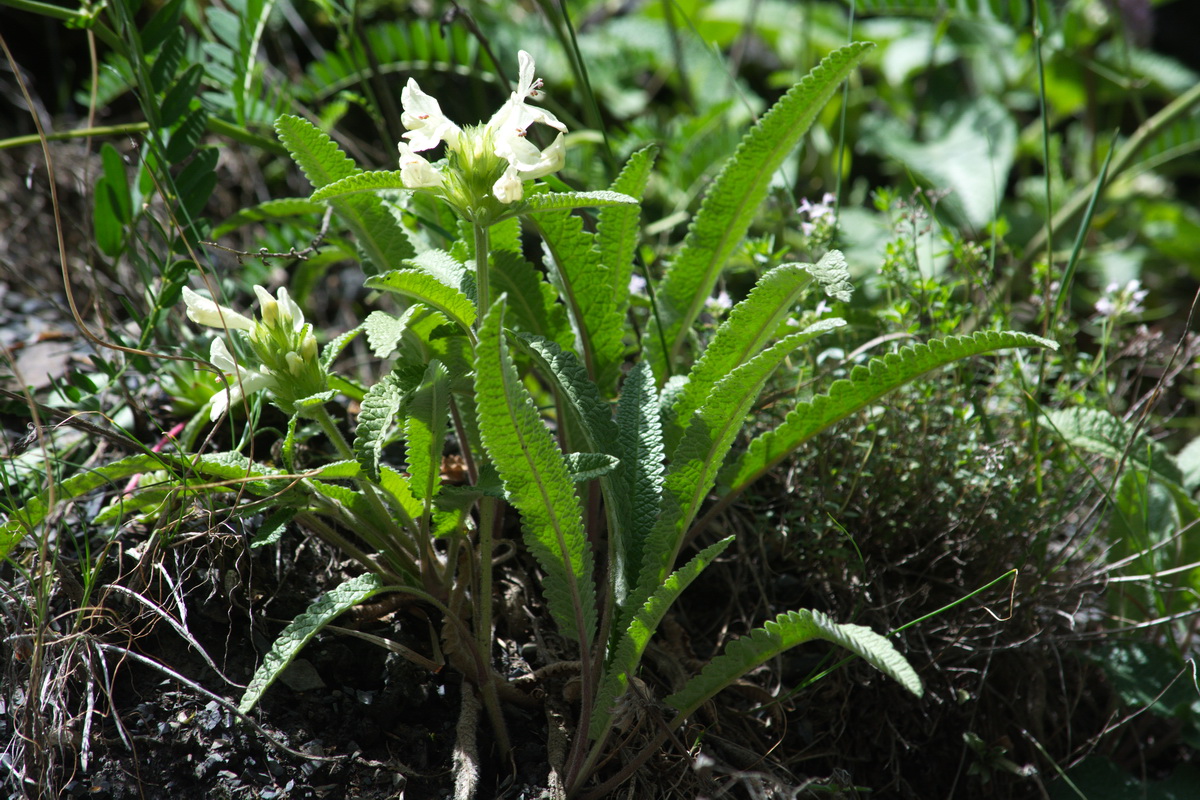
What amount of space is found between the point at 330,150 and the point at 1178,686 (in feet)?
5.04

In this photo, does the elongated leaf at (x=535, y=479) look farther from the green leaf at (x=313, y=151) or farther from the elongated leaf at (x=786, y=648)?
the green leaf at (x=313, y=151)

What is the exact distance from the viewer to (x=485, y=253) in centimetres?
99

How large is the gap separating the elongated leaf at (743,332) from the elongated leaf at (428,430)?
1.07 feet

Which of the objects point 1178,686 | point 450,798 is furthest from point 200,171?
point 1178,686

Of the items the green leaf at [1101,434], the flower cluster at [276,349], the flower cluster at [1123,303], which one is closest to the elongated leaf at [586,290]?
the flower cluster at [276,349]

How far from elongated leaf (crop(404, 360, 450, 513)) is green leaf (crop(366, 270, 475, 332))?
0.06 m

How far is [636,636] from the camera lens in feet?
3.31

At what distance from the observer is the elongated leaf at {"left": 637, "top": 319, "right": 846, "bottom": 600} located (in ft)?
3.45

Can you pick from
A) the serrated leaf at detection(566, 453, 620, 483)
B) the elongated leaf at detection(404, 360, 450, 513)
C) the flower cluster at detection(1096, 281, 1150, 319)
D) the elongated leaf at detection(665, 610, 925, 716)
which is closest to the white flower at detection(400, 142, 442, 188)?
the elongated leaf at detection(404, 360, 450, 513)

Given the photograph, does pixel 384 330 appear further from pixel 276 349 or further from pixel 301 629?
pixel 301 629

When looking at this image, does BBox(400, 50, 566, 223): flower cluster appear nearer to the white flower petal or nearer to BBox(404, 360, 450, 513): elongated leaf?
the white flower petal

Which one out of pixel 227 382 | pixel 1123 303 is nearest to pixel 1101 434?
pixel 1123 303

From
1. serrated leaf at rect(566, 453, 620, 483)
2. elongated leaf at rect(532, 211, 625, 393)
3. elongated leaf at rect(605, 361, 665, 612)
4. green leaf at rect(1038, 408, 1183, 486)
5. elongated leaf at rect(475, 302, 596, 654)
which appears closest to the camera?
elongated leaf at rect(475, 302, 596, 654)

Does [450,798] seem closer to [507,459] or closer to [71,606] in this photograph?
[507,459]
